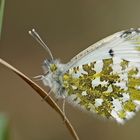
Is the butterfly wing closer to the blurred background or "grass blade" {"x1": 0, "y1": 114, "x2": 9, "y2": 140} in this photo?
"grass blade" {"x1": 0, "y1": 114, "x2": 9, "y2": 140}

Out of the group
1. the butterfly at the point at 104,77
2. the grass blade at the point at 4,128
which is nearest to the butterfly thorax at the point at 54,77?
the butterfly at the point at 104,77

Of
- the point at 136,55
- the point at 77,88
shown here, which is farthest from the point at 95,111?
the point at 136,55

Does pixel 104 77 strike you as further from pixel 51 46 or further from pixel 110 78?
pixel 51 46

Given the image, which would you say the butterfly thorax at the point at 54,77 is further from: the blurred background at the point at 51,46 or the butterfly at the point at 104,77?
the blurred background at the point at 51,46

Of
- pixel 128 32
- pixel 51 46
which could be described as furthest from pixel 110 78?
pixel 51 46

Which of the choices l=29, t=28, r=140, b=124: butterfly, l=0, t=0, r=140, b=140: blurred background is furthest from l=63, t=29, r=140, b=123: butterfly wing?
l=0, t=0, r=140, b=140: blurred background

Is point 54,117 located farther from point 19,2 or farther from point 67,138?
point 19,2
